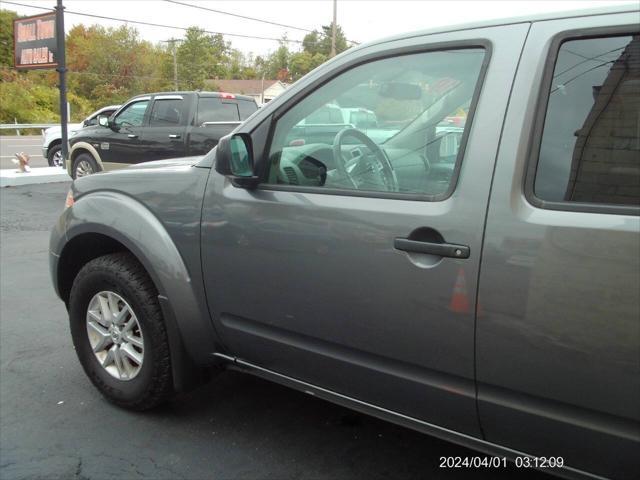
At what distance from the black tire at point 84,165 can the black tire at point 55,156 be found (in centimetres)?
373

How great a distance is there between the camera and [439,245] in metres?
1.93

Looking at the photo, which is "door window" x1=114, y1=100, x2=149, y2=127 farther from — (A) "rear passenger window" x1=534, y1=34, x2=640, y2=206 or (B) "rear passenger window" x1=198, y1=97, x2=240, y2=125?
(A) "rear passenger window" x1=534, y1=34, x2=640, y2=206

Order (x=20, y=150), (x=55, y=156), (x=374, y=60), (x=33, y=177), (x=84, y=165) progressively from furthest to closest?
(x=20, y=150) → (x=55, y=156) → (x=33, y=177) → (x=84, y=165) → (x=374, y=60)

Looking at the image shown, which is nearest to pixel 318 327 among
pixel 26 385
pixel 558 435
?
pixel 558 435

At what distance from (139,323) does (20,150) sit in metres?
24.1

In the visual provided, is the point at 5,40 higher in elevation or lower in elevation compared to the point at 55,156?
higher

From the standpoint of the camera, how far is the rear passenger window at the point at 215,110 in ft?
31.8

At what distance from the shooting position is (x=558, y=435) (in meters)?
1.81

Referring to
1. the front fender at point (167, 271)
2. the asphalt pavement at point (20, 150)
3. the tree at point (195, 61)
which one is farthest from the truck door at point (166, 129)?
the tree at point (195, 61)

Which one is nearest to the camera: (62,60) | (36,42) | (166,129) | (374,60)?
(374,60)

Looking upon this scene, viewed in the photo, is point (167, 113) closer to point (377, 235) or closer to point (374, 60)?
point (374, 60)

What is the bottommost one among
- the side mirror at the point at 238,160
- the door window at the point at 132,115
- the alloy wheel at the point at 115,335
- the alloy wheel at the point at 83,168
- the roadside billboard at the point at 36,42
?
the alloy wheel at the point at 115,335

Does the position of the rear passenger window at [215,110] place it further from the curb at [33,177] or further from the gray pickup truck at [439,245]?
the gray pickup truck at [439,245]

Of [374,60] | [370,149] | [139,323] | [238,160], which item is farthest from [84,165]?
[374,60]
